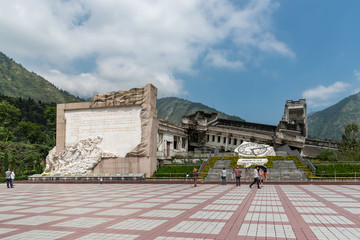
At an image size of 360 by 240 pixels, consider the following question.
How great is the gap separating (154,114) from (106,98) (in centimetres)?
523

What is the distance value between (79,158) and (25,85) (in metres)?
126

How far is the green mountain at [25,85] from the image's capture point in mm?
122188

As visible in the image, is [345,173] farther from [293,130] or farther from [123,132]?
[293,130]

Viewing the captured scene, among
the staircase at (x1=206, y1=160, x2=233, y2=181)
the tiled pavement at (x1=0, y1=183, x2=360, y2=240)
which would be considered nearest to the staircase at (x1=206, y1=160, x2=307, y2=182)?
the staircase at (x1=206, y1=160, x2=233, y2=181)

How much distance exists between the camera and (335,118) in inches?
6919

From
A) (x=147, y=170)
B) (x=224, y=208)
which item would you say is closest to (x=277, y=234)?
(x=224, y=208)

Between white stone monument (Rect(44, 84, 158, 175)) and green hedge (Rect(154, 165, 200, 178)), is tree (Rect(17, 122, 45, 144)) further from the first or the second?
green hedge (Rect(154, 165, 200, 178))

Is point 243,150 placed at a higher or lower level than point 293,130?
lower

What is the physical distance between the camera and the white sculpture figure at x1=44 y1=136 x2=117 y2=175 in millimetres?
26531

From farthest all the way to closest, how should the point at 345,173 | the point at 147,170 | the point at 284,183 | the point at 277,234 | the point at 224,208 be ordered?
the point at 147,170, the point at 345,173, the point at 284,183, the point at 224,208, the point at 277,234

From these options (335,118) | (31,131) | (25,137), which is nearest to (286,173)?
(31,131)

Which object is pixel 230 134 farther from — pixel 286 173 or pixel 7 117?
pixel 7 117

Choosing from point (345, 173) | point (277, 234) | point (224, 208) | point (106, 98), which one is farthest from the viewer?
point (106, 98)

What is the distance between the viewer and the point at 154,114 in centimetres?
2702
